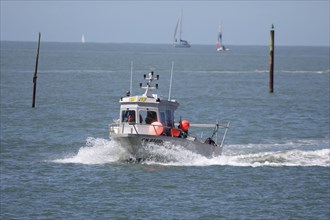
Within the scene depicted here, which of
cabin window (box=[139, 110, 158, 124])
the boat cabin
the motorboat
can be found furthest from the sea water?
cabin window (box=[139, 110, 158, 124])

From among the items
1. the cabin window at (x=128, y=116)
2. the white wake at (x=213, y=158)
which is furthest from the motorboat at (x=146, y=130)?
the white wake at (x=213, y=158)

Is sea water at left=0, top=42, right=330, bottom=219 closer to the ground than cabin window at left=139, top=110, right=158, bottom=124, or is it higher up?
closer to the ground

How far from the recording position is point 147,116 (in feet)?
136

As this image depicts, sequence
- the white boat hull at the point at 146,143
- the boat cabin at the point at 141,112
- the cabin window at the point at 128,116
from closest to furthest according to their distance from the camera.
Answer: the white boat hull at the point at 146,143 → the boat cabin at the point at 141,112 → the cabin window at the point at 128,116

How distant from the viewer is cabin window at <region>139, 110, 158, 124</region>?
136 ft

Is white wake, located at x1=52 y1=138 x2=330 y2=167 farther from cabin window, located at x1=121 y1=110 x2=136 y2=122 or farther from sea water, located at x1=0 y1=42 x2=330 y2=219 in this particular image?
cabin window, located at x1=121 y1=110 x2=136 y2=122

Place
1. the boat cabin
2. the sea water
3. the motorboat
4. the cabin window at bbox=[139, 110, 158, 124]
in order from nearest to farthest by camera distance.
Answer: the sea water → the motorboat → the boat cabin → the cabin window at bbox=[139, 110, 158, 124]

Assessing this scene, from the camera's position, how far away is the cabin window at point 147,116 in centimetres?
4138

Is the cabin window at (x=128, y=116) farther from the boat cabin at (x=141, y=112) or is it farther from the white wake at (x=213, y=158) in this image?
the white wake at (x=213, y=158)

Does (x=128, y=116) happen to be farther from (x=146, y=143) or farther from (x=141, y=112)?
(x=146, y=143)

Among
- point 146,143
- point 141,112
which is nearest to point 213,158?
point 146,143

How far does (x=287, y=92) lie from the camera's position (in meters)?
97.9

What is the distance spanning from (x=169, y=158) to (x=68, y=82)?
71.0m

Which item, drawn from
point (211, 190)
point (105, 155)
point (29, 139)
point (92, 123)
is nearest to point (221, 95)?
point (92, 123)
